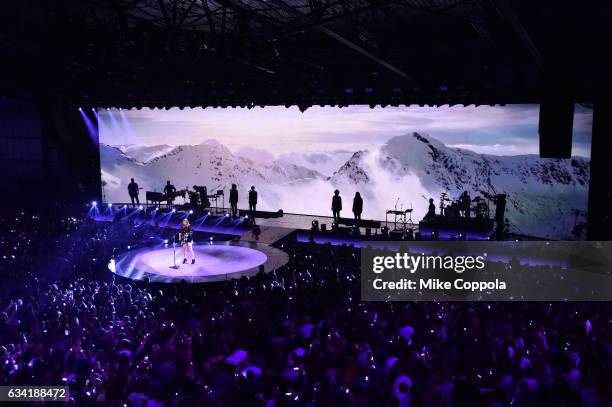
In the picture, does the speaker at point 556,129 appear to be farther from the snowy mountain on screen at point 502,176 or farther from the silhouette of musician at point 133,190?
the silhouette of musician at point 133,190

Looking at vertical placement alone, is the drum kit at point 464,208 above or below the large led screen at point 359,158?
below

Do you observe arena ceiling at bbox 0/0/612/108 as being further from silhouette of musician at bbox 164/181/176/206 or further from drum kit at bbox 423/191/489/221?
silhouette of musician at bbox 164/181/176/206

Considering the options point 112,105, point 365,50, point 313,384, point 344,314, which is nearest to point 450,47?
point 365,50

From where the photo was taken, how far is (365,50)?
10.4 meters

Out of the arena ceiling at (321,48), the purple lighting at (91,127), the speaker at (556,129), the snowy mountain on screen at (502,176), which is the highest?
the arena ceiling at (321,48)

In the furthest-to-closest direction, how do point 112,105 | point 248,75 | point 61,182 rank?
point 61,182 < point 112,105 < point 248,75

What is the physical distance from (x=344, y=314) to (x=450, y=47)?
8.79 m

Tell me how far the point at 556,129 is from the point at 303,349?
7247mm

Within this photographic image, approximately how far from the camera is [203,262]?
12.3 meters

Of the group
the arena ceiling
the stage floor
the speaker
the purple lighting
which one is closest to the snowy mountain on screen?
the arena ceiling

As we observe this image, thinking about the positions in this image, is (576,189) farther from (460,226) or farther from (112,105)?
(112,105)

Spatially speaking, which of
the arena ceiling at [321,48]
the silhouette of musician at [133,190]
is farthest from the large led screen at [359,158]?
the arena ceiling at [321,48]

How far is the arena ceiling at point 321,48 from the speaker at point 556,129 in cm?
56

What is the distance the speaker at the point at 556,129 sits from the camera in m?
9.22
